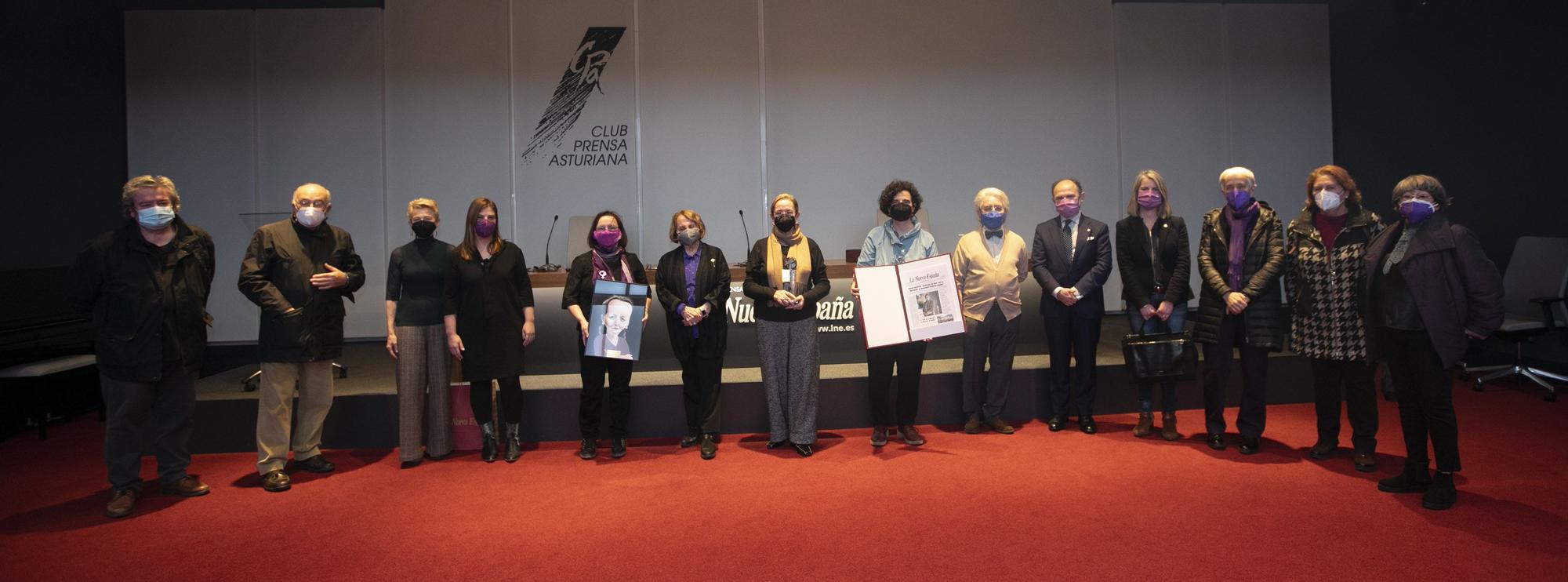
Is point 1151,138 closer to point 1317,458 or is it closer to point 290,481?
point 1317,458

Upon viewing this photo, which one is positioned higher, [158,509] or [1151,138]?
[1151,138]

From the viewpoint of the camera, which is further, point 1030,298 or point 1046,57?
point 1046,57

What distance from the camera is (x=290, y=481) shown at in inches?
156

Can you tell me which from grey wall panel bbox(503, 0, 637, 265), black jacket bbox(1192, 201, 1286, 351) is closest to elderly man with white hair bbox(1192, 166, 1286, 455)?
black jacket bbox(1192, 201, 1286, 351)

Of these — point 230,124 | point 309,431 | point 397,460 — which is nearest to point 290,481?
point 309,431

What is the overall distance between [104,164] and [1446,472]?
373 inches

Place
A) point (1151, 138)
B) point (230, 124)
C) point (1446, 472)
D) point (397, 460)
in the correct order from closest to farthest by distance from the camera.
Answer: point (1446, 472) → point (397, 460) → point (230, 124) → point (1151, 138)

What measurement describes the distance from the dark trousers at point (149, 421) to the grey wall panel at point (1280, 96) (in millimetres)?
9087

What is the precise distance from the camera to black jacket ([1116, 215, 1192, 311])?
4.32 meters

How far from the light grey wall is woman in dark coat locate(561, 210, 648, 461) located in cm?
359

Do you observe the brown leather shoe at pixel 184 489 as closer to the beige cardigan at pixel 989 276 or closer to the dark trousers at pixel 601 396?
the dark trousers at pixel 601 396

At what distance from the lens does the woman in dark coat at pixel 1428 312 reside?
3193mm

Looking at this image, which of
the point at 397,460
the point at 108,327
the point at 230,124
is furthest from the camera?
the point at 230,124

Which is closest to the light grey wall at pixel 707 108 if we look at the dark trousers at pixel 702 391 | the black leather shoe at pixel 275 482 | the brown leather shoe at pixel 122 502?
the dark trousers at pixel 702 391
